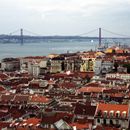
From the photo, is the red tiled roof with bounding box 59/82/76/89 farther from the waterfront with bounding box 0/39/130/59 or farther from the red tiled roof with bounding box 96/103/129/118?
the waterfront with bounding box 0/39/130/59

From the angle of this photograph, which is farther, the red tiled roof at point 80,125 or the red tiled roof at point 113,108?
the red tiled roof at point 113,108

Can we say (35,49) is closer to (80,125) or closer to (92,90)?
(92,90)

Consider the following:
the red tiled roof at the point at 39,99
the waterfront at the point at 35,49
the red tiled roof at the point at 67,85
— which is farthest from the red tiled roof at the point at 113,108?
the waterfront at the point at 35,49

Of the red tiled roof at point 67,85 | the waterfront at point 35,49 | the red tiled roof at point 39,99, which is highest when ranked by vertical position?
the red tiled roof at point 39,99

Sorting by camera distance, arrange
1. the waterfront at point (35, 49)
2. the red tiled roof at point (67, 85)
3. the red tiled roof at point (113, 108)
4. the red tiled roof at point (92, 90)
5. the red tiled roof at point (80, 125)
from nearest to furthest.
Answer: the red tiled roof at point (80, 125) < the red tiled roof at point (113, 108) < the red tiled roof at point (92, 90) < the red tiled roof at point (67, 85) < the waterfront at point (35, 49)

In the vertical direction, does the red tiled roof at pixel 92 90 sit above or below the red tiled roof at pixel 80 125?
below

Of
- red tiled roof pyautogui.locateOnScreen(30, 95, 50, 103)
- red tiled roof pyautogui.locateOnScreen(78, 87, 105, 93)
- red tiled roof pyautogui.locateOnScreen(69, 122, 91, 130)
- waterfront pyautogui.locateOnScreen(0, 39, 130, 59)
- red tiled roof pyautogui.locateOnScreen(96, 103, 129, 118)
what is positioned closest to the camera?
red tiled roof pyautogui.locateOnScreen(69, 122, 91, 130)

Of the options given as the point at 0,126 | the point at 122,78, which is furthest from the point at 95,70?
the point at 0,126

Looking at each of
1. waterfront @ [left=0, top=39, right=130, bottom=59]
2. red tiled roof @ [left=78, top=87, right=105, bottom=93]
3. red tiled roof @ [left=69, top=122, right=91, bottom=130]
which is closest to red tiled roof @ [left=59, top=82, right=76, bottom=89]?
red tiled roof @ [left=78, top=87, right=105, bottom=93]

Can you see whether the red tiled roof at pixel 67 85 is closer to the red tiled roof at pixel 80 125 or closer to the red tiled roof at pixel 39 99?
the red tiled roof at pixel 39 99

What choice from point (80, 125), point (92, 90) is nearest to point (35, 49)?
point (92, 90)

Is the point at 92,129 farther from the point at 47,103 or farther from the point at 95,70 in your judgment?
the point at 95,70

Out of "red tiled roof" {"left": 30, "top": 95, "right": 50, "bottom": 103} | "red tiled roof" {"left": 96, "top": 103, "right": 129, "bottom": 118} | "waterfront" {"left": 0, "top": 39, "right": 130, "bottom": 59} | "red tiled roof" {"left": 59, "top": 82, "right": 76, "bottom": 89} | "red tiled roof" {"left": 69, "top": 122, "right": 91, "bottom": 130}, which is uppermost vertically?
"red tiled roof" {"left": 96, "top": 103, "right": 129, "bottom": 118}
